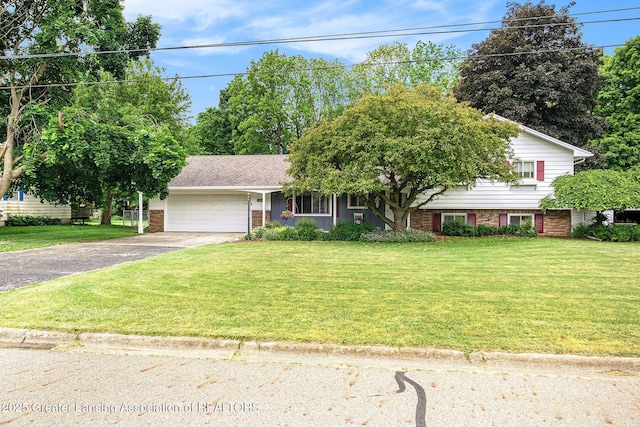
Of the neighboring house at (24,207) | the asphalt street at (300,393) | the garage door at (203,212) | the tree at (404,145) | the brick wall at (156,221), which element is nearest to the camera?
the asphalt street at (300,393)

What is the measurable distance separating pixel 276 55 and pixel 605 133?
2551 centimetres

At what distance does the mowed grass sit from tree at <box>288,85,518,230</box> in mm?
4399

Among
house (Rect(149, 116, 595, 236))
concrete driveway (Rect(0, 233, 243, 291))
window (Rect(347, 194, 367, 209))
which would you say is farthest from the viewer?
window (Rect(347, 194, 367, 209))

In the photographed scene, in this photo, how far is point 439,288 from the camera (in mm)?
7066

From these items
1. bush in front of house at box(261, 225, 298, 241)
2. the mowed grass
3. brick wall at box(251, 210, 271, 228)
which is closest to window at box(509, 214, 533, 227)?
the mowed grass

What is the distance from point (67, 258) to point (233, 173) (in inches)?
453

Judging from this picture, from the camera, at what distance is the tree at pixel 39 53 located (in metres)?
14.9

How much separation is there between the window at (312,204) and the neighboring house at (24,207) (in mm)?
Answer: 15972

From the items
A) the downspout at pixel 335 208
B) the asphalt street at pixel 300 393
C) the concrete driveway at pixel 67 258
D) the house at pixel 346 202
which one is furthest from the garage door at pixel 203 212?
the asphalt street at pixel 300 393

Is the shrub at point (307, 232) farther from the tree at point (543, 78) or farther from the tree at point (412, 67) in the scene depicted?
the tree at point (412, 67)

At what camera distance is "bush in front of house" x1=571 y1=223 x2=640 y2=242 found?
1636 centimetres

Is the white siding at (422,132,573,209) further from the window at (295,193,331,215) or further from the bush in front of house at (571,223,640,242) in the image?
the window at (295,193,331,215)

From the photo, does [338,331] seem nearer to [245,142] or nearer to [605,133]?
[605,133]

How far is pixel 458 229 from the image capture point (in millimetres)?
18359
